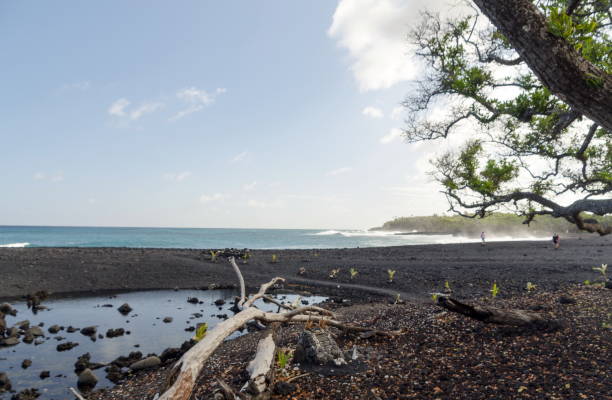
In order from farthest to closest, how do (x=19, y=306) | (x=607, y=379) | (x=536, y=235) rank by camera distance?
(x=536, y=235) → (x=19, y=306) → (x=607, y=379)

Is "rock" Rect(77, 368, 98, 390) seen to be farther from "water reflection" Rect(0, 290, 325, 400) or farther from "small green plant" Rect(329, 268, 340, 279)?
"small green plant" Rect(329, 268, 340, 279)

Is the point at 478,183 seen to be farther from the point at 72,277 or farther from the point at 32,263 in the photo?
the point at 32,263

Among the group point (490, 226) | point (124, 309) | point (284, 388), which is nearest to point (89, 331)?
point (124, 309)

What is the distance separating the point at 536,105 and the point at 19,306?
18.9 metres

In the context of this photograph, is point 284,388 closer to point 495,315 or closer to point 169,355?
point 495,315

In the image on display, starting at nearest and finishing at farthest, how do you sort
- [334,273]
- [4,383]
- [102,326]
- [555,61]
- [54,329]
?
[555,61] < [4,383] < [54,329] < [102,326] < [334,273]

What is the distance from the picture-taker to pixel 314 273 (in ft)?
65.5

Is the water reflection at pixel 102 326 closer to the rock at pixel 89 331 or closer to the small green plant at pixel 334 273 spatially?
the rock at pixel 89 331

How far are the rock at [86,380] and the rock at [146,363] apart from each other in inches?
28.9

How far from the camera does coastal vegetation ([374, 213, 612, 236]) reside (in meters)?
66.3

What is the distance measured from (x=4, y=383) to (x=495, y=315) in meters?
9.75

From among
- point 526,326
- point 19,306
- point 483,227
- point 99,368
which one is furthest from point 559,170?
point 483,227

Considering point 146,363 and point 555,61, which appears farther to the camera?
point 146,363

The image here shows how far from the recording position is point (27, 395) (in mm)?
6121
